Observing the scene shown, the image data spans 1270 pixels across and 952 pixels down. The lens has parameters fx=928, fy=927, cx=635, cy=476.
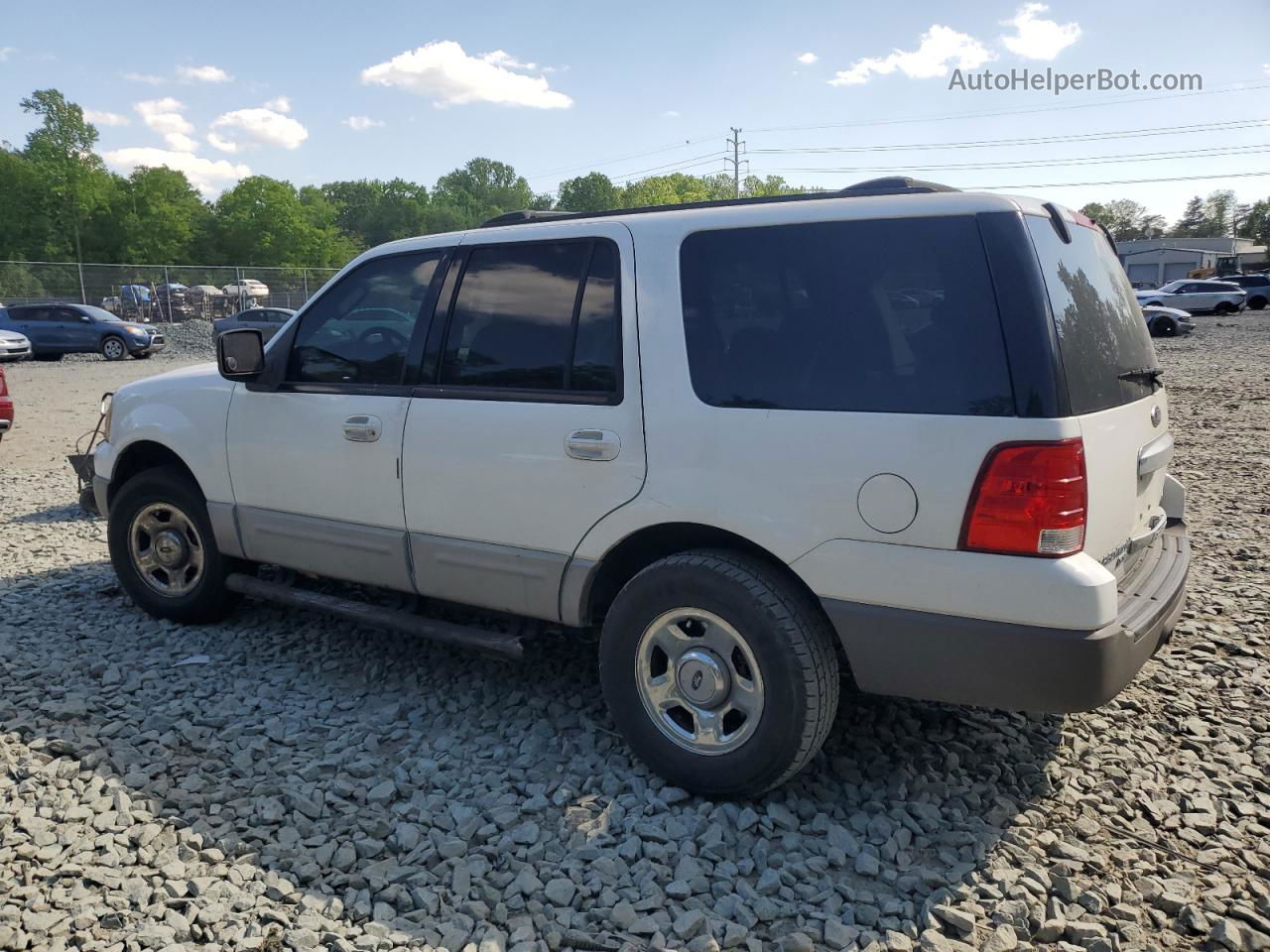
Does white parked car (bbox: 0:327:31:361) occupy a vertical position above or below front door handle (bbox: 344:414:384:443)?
above

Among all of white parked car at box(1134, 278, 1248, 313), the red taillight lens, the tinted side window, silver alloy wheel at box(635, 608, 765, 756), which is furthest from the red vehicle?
white parked car at box(1134, 278, 1248, 313)

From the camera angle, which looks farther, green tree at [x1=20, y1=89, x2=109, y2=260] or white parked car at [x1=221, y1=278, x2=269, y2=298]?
green tree at [x1=20, y1=89, x2=109, y2=260]

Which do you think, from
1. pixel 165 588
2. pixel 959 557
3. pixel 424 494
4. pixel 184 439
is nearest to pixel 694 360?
pixel 959 557

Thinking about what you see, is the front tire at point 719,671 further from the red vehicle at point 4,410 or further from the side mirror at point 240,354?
the red vehicle at point 4,410

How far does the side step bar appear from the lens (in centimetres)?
376

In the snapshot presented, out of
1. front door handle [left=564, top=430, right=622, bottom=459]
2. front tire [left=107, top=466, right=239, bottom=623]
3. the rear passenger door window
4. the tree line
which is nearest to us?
→ front door handle [left=564, top=430, right=622, bottom=459]

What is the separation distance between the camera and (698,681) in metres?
3.26

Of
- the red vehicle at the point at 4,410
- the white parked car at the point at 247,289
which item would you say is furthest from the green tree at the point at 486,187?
the red vehicle at the point at 4,410

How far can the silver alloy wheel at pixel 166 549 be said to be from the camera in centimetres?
496

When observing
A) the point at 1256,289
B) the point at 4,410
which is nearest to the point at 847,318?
the point at 4,410

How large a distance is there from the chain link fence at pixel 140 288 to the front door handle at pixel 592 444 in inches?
1539

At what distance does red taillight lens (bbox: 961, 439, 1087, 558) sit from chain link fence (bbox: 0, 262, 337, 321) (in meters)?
40.4

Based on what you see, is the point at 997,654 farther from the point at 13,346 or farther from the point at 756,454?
the point at 13,346

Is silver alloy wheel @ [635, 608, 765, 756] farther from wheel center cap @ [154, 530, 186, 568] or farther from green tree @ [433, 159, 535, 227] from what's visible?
green tree @ [433, 159, 535, 227]
